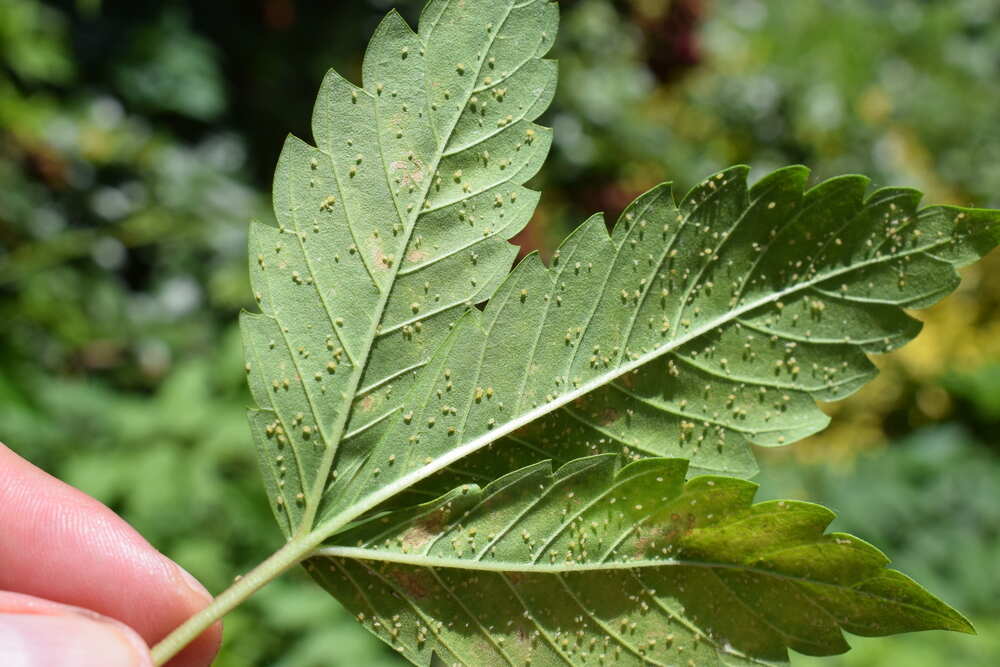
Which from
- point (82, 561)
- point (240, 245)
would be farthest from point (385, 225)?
point (240, 245)

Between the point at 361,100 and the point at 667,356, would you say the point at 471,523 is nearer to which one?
the point at 667,356

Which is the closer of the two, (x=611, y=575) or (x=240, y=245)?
(x=611, y=575)

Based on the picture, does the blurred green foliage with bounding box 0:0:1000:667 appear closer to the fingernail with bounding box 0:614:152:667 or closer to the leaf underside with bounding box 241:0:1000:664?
the leaf underside with bounding box 241:0:1000:664

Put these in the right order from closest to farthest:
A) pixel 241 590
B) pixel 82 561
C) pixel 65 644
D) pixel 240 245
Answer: pixel 241 590, pixel 65 644, pixel 82 561, pixel 240 245

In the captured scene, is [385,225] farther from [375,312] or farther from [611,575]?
[611,575]

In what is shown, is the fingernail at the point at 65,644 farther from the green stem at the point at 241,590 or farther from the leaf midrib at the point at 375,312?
the leaf midrib at the point at 375,312

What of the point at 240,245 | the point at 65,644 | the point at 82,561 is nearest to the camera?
the point at 65,644

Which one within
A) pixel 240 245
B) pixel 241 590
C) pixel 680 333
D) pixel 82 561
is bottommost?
pixel 82 561
